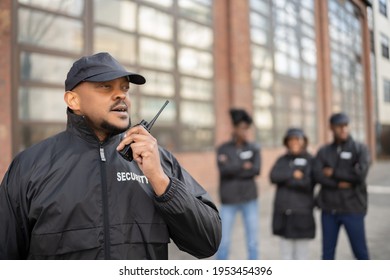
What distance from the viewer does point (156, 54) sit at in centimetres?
476

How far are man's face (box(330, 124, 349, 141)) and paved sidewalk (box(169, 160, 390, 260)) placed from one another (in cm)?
32

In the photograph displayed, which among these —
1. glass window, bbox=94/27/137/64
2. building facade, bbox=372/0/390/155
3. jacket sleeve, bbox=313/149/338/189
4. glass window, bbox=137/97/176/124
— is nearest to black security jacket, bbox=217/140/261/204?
jacket sleeve, bbox=313/149/338/189

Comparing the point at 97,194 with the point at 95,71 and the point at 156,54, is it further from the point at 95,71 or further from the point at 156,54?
the point at 156,54

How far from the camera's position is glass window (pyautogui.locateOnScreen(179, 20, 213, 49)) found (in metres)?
5.22

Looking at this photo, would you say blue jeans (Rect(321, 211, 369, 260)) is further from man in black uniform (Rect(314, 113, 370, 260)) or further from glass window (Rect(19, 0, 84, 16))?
glass window (Rect(19, 0, 84, 16))

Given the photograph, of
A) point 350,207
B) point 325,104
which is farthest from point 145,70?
point 350,207

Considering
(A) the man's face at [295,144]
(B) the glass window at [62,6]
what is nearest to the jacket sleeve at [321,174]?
(A) the man's face at [295,144]

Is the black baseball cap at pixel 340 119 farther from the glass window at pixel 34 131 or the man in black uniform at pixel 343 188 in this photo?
the glass window at pixel 34 131

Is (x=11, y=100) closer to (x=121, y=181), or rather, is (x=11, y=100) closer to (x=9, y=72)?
(x=9, y=72)

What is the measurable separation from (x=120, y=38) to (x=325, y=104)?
2564mm

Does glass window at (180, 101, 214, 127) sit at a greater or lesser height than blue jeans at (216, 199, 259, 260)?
greater

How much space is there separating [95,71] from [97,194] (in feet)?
1.14

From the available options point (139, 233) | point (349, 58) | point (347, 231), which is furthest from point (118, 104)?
point (349, 58)

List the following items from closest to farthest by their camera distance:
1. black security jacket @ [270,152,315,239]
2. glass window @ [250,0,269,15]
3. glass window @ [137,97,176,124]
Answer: black security jacket @ [270,152,315,239] < glass window @ [250,0,269,15] < glass window @ [137,97,176,124]
